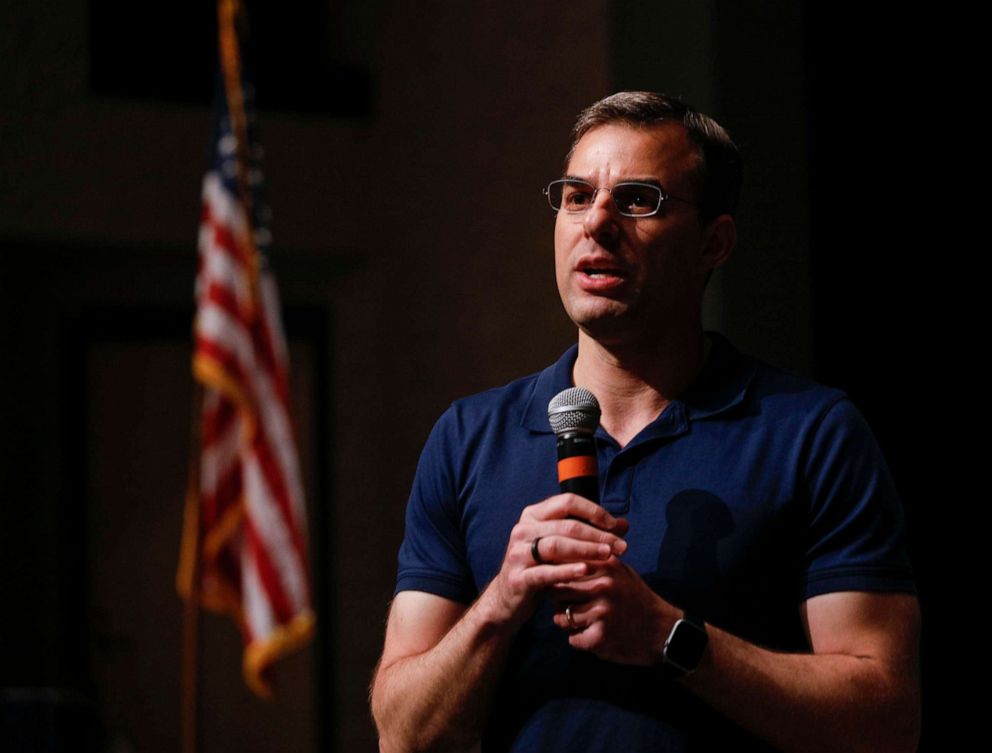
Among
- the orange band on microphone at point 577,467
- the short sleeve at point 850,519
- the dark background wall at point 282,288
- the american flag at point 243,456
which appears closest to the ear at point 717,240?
the short sleeve at point 850,519

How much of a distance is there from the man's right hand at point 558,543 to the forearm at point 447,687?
3.3 inches

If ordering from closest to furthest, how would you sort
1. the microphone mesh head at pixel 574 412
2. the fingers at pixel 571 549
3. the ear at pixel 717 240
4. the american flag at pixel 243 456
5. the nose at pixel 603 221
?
the fingers at pixel 571 549 → the microphone mesh head at pixel 574 412 → the nose at pixel 603 221 → the ear at pixel 717 240 → the american flag at pixel 243 456

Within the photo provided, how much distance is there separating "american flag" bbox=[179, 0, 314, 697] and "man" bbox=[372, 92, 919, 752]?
2037 millimetres

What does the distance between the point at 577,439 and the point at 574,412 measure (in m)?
0.04

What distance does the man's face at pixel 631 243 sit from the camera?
5.26 feet

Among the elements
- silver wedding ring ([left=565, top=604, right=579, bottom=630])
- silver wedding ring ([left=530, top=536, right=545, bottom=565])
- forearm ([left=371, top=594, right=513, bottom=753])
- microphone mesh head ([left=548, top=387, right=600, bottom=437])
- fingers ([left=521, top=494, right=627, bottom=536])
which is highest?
microphone mesh head ([left=548, top=387, right=600, bottom=437])

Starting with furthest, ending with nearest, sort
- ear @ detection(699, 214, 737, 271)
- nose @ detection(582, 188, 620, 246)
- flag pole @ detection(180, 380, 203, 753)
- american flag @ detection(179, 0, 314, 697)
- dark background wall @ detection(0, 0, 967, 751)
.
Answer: dark background wall @ detection(0, 0, 967, 751), american flag @ detection(179, 0, 314, 697), flag pole @ detection(180, 380, 203, 753), ear @ detection(699, 214, 737, 271), nose @ detection(582, 188, 620, 246)

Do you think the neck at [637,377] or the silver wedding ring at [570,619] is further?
the neck at [637,377]

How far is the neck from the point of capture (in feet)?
5.45

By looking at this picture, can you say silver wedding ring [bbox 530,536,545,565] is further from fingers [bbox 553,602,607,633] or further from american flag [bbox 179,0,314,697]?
american flag [bbox 179,0,314,697]

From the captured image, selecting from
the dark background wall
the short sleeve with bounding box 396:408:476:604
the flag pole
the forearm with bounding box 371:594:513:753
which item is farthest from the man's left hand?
the dark background wall

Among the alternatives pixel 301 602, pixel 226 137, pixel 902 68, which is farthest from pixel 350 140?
pixel 902 68

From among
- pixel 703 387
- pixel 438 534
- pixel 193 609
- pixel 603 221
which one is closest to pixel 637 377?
pixel 703 387

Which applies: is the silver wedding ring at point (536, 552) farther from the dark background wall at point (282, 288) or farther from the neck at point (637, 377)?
the dark background wall at point (282, 288)
